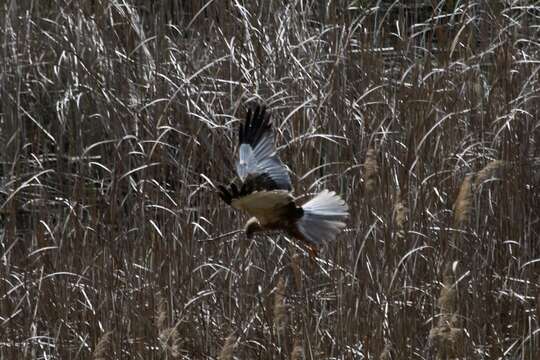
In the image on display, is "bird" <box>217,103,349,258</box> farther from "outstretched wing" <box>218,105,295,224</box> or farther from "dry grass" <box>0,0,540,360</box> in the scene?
"dry grass" <box>0,0,540,360</box>

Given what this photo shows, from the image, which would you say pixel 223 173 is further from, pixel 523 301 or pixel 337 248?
pixel 523 301

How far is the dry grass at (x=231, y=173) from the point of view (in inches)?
126

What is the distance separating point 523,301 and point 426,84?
934mm

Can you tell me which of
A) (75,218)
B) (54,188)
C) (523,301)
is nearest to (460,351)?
(523,301)

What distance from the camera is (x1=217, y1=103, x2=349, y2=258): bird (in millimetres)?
2943

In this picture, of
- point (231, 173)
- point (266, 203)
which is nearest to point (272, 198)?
point (266, 203)

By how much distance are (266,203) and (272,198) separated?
0.02 m

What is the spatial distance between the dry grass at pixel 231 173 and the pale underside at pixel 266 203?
139 millimetres

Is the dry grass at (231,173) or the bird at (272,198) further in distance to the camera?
the dry grass at (231,173)

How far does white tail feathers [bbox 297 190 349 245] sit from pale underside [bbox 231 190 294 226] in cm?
6

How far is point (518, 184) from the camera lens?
349cm

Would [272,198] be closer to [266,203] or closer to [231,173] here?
[266,203]

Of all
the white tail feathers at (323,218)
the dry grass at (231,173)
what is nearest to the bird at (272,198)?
the white tail feathers at (323,218)

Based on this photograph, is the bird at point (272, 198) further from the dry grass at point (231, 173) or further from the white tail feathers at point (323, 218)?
the dry grass at point (231, 173)
